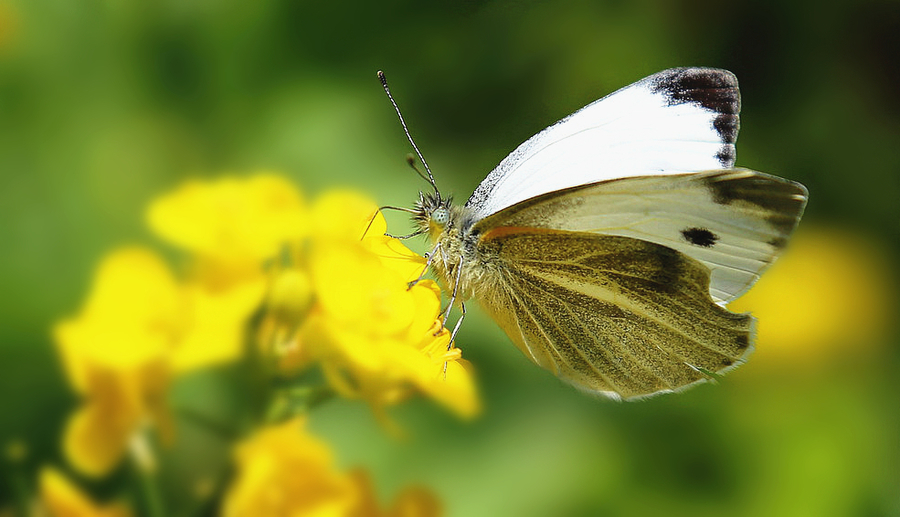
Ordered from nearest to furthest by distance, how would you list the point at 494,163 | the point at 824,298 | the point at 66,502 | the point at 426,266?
the point at 66,502
the point at 426,266
the point at 494,163
the point at 824,298

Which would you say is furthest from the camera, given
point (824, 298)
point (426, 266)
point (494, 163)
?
point (824, 298)

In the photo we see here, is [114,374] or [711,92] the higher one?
[711,92]

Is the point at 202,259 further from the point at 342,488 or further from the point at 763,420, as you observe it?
the point at 763,420

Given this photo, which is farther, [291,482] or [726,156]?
[726,156]

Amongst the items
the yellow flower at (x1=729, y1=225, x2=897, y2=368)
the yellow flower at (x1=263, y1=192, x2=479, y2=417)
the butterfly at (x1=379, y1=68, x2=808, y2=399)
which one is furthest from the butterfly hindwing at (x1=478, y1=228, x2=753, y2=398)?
the yellow flower at (x1=729, y1=225, x2=897, y2=368)

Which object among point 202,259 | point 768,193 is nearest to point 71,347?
point 202,259

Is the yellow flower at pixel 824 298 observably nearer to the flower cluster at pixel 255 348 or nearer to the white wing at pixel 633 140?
the white wing at pixel 633 140

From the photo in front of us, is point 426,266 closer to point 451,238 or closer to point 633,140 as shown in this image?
point 451,238

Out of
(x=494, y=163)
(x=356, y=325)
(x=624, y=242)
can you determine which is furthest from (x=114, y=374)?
(x=494, y=163)
